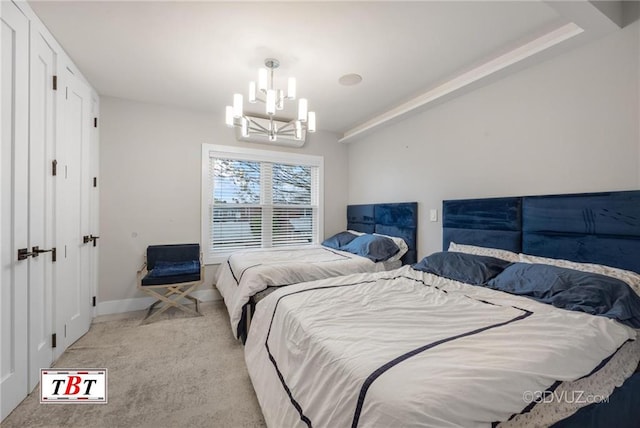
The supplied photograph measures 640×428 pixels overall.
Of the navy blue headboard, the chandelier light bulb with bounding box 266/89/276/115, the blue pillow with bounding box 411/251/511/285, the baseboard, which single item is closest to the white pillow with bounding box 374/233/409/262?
the navy blue headboard

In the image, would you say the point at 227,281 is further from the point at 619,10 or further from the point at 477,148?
the point at 619,10

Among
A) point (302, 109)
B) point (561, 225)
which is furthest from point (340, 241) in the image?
point (561, 225)

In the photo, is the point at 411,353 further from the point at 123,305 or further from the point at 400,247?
the point at 123,305

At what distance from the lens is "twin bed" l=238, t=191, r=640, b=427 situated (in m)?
0.89

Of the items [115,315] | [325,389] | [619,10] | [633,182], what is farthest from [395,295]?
[115,315]

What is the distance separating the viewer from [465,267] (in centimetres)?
218

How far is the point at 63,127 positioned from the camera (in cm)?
228

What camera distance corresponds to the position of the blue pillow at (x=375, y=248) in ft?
10.5

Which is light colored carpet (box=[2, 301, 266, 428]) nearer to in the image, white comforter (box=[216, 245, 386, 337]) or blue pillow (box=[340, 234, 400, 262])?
white comforter (box=[216, 245, 386, 337])

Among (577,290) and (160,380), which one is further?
(160,380)

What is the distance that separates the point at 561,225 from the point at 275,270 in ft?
7.78

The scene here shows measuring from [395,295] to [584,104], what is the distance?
1.97 m

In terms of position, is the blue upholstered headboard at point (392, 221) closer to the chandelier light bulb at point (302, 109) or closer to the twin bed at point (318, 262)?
the twin bed at point (318, 262)

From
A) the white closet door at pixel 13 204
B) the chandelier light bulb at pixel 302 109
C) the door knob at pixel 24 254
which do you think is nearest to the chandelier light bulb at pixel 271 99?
the chandelier light bulb at pixel 302 109
